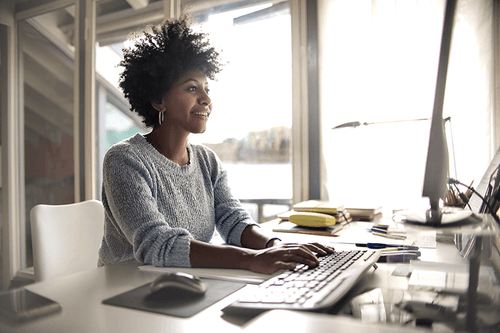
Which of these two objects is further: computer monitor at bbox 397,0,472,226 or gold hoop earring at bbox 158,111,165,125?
gold hoop earring at bbox 158,111,165,125

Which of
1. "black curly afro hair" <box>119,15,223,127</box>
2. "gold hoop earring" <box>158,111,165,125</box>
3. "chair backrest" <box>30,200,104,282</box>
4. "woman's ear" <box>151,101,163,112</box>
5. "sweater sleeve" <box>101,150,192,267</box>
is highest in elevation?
"black curly afro hair" <box>119,15,223,127</box>

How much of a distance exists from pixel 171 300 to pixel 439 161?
1.81ft

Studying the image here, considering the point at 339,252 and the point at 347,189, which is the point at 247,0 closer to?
the point at 347,189

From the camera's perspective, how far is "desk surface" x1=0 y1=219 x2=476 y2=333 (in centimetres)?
55

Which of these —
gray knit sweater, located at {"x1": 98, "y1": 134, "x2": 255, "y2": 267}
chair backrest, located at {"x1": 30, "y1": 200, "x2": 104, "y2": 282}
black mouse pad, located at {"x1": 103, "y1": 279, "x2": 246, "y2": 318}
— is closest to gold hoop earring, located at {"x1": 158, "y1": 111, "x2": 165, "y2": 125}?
gray knit sweater, located at {"x1": 98, "y1": 134, "x2": 255, "y2": 267}

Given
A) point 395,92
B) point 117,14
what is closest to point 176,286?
point 395,92

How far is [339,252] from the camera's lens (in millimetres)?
1005

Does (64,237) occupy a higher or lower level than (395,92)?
lower

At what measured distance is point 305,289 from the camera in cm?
65

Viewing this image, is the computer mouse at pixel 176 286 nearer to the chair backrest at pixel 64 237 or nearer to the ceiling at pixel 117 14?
the chair backrest at pixel 64 237

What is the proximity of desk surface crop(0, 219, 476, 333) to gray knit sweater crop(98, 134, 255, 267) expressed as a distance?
0.11 metres

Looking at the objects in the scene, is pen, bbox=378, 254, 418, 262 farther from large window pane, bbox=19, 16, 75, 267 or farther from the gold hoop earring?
large window pane, bbox=19, 16, 75, 267

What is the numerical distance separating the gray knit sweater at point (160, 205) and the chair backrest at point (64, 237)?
0.93 feet

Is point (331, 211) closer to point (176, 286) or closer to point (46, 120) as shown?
point (176, 286)
